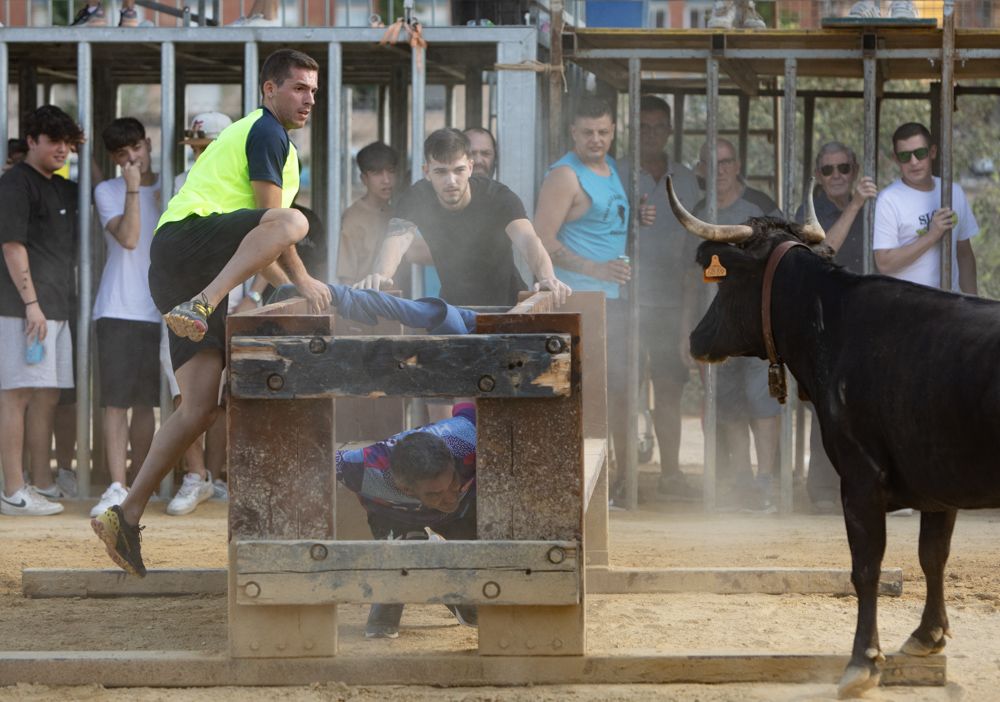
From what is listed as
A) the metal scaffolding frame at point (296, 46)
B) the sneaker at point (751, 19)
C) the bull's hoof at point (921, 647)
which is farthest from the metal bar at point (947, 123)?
the bull's hoof at point (921, 647)

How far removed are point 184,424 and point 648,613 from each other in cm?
206

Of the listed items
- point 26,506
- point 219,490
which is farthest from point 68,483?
point 219,490

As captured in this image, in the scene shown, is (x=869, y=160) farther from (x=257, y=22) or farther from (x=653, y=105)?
(x=257, y=22)

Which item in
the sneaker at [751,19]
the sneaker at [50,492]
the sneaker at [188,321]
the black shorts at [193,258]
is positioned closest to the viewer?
the sneaker at [188,321]

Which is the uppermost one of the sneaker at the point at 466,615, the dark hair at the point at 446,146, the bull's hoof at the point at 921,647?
the dark hair at the point at 446,146

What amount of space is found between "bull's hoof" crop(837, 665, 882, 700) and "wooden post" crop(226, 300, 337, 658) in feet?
5.74

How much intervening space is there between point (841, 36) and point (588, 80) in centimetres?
244

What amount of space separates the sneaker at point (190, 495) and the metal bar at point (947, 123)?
Result: 4.54 metres

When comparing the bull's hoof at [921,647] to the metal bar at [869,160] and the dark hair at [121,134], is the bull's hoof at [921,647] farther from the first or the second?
the dark hair at [121,134]

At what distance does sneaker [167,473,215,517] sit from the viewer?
9.06 m

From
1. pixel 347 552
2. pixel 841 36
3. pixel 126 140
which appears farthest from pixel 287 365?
pixel 841 36

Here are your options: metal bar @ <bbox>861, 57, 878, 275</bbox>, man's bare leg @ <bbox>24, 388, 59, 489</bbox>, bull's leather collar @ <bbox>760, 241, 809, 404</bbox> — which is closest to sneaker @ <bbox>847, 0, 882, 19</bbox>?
metal bar @ <bbox>861, 57, 878, 275</bbox>

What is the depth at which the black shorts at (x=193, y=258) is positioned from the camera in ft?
18.7

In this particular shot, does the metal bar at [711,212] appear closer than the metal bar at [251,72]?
Yes
